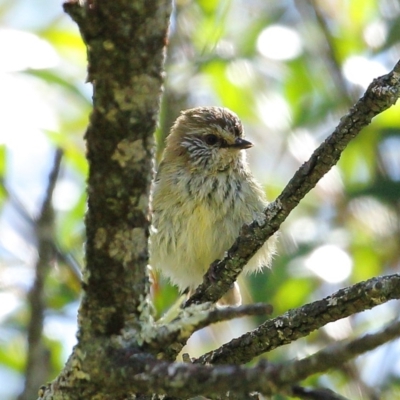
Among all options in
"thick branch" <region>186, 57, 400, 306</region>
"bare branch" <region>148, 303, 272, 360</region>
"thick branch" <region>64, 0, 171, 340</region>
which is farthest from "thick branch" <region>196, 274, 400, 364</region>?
"thick branch" <region>64, 0, 171, 340</region>

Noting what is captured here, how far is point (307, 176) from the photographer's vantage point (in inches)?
119

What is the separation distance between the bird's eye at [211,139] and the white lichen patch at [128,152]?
394 cm

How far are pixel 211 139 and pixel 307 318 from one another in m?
3.51

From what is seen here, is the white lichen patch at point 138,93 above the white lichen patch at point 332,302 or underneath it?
above

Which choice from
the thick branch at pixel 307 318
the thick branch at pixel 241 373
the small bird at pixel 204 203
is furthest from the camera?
the small bird at pixel 204 203

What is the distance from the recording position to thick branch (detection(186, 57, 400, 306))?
9.19 feet

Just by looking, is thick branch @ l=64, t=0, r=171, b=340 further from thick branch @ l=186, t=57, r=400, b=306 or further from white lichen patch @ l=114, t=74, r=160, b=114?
thick branch @ l=186, t=57, r=400, b=306

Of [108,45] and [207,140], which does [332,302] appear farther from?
[207,140]

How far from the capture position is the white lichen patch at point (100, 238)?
2.40 meters

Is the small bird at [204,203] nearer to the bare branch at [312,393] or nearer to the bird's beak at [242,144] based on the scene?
the bird's beak at [242,144]

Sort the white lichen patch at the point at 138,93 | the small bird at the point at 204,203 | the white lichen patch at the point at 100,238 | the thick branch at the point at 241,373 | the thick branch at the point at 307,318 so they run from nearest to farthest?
the thick branch at the point at 241,373 < the white lichen patch at the point at 138,93 < the white lichen patch at the point at 100,238 < the thick branch at the point at 307,318 < the small bird at the point at 204,203

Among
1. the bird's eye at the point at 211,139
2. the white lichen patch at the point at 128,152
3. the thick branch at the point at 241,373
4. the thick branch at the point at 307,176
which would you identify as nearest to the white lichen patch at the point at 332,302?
the thick branch at the point at 307,176

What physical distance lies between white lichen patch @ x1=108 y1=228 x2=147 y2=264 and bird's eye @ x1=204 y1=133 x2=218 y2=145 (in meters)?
3.84

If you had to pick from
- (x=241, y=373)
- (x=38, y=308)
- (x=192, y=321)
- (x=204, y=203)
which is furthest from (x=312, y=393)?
(x=204, y=203)
